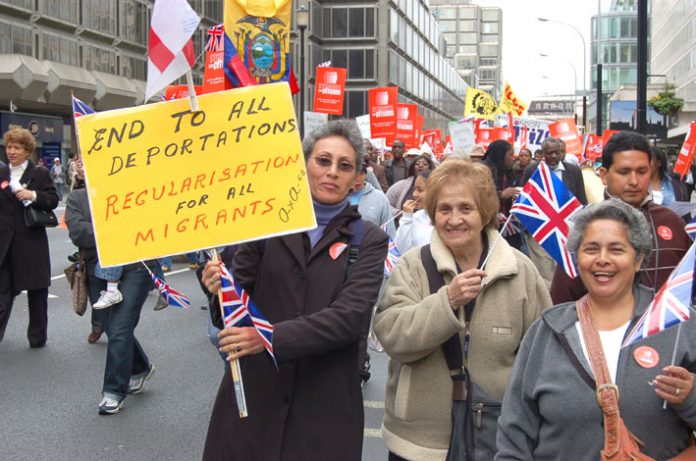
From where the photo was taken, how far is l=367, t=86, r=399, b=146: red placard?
82.4 feet

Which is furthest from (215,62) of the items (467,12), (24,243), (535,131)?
(467,12)

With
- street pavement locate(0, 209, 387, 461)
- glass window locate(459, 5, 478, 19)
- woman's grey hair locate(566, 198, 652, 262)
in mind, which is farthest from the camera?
glass window locate(459, 5, 478, 19)

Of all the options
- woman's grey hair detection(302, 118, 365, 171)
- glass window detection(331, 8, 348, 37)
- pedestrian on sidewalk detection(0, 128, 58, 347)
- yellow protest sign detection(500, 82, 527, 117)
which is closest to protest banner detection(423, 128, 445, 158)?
yellow protest sign detection(500, 82, 527, 117)

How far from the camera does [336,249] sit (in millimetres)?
3359

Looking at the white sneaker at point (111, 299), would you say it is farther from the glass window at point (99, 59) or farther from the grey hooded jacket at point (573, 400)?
the glass window at point (99, 59)

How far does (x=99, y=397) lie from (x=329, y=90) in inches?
646

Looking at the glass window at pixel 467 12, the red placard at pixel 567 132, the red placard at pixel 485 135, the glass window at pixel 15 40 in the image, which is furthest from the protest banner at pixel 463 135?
the glass window at pixel 467 12

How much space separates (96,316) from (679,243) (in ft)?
21.9

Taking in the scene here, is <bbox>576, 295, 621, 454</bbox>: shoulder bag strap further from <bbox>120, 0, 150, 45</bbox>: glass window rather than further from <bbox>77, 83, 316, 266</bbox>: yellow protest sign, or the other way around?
<bbox>120, 0, 150, 45</bbox>: glass window

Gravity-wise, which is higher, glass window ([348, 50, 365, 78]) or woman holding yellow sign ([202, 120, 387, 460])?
glass window ([348, 50, 365, 78])

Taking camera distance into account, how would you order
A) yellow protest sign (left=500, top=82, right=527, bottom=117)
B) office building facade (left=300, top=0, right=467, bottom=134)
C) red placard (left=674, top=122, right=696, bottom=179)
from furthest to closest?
office building facade (left=300, top=0, right=467, bottom=134), yellow protest sign (left=500, top=82, right=527, bottom=117), red placard (left=674, top=122, right=696, bottom=179)

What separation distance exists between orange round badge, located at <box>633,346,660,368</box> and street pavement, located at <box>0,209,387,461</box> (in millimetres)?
1473

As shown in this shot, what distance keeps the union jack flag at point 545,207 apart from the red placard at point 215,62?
6757 mm

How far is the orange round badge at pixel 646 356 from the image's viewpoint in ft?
8.57
